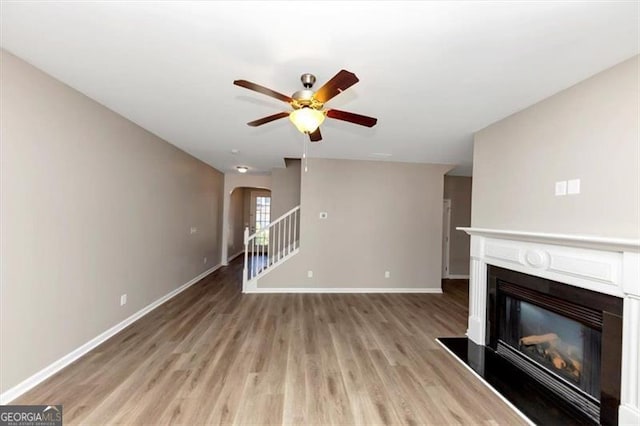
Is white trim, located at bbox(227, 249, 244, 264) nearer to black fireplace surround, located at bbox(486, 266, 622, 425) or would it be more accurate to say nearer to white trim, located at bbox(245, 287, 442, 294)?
white trim, located at bbox(245, 287, 442, 294)

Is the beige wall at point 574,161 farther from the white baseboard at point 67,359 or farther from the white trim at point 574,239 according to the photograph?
the white baseboard at point 67,359

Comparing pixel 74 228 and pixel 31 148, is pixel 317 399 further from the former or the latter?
pixel 31 148

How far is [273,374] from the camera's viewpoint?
8.23 ft

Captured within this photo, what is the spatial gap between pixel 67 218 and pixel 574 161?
4.46 meters

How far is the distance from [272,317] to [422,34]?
368 centimetres

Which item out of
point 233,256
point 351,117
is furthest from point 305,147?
point 233,256

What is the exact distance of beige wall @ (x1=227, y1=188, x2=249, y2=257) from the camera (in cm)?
846

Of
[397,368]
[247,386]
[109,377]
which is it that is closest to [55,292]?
[109,377]

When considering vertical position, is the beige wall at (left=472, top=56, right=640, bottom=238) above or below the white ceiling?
below

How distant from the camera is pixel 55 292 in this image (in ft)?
8.00

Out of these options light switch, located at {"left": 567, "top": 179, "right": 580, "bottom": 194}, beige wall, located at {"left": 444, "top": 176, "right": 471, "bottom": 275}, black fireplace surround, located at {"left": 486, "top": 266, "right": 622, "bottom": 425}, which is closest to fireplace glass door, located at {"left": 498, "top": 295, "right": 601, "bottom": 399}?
black fireplace surround, located at {"left": 486, "top": 266, "right": 622, "bottom": 425}

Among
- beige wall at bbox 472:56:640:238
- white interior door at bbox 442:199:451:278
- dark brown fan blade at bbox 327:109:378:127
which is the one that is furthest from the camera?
white interior door at bbox 442:199:451:278

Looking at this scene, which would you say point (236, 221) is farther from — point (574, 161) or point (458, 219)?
point (574, 161)

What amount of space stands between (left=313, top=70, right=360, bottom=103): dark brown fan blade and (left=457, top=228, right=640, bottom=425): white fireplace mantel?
200 centimetres
